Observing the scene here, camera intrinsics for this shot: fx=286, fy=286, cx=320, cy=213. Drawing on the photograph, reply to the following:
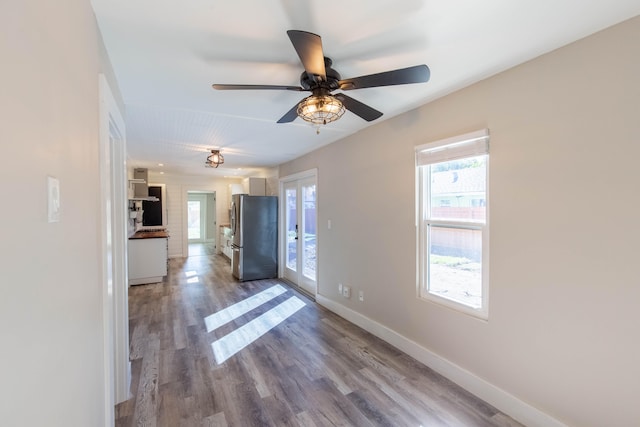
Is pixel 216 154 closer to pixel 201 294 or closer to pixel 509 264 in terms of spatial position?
pixel 201 294

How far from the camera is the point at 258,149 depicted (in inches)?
174

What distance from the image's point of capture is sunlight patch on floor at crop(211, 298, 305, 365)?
9.39 ft

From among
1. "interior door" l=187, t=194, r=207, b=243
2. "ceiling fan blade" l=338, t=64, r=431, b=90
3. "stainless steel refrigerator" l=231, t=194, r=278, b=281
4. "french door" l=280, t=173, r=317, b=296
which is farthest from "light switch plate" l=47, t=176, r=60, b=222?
"interior door" l=187, t=194, r=207, b=243

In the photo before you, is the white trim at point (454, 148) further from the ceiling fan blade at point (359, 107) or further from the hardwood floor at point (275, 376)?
the hardwood floor at point (275, 376)

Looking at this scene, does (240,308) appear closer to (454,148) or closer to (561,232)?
(454,148)

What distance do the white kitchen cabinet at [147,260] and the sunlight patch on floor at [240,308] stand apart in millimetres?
2118

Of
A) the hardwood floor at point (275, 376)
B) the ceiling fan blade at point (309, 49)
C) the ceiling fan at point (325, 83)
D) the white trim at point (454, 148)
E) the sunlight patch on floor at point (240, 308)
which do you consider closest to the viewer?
the ceiling fan blade at point (309, 49)

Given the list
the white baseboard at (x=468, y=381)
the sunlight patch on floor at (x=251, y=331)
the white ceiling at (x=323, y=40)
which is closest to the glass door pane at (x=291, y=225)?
the sunlight patch on floor at (x=251, y=331)

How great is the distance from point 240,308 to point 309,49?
11.9ft

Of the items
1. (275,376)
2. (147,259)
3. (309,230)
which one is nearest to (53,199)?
(275,376)

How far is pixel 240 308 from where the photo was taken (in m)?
4.07

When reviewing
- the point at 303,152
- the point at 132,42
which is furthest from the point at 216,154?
the point at 132,42

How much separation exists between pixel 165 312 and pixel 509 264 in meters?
4.05

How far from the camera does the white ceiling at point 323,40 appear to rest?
1.36m
